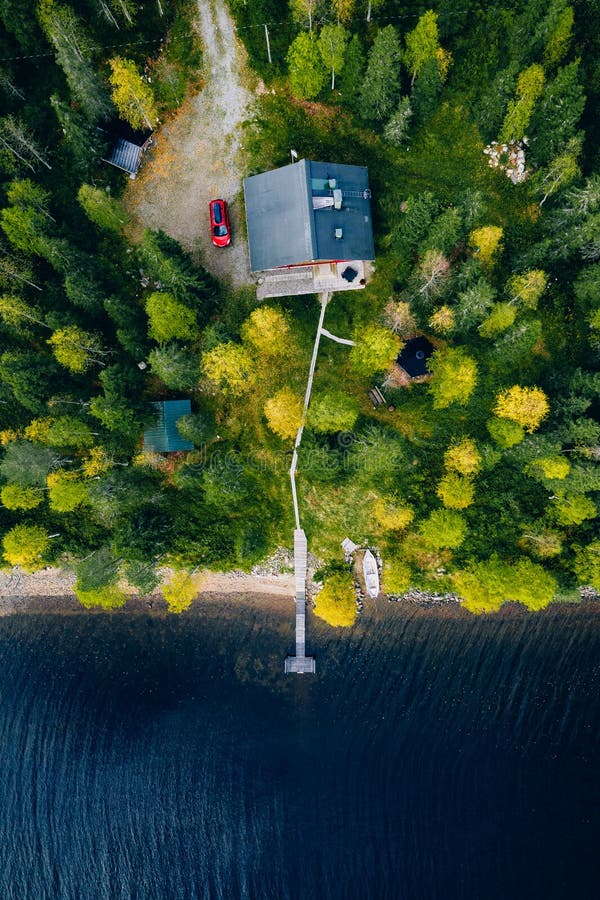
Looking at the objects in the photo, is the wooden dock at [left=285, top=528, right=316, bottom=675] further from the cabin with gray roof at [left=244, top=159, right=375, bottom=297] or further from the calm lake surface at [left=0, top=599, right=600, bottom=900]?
the cabin with gray roof at [left=244, top=159, right=375, bottom=297]

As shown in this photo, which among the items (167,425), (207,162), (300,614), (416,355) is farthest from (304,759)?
(207,162)

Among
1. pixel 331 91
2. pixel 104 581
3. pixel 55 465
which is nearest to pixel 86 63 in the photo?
pixel 331 91

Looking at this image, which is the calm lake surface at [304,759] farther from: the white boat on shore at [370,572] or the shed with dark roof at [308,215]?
the shed with dark roof at [308,215]

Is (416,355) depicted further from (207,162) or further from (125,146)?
(125,146)

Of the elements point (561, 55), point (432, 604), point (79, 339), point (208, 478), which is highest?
point (561, 55)

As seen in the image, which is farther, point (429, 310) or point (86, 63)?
point (429, 310)

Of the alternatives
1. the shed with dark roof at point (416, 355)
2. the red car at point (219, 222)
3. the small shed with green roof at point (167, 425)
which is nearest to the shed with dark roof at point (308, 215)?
the red car at point (219, 222)

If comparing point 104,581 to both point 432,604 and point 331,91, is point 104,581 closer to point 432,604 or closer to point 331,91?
point 432,604
